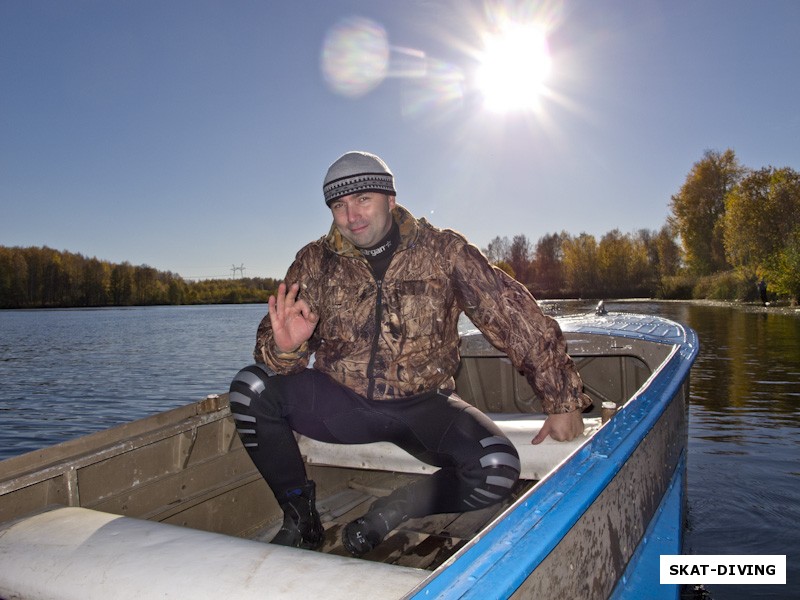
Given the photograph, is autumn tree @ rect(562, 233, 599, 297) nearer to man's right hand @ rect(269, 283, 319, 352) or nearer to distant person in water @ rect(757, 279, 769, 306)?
distant person in water @ rect(757, 279, 769, 306)

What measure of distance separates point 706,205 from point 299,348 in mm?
53276

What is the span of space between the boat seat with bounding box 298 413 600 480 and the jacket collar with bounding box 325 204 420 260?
96cm

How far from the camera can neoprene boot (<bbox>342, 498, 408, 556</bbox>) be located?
8.59 ft

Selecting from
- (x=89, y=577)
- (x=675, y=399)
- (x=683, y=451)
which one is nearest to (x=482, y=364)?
(x=683, y=451)

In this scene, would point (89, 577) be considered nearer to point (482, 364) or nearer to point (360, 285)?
point (360, 285)

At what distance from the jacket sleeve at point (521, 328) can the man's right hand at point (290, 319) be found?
2.34 ft

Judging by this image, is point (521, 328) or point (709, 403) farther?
point (709, 403)

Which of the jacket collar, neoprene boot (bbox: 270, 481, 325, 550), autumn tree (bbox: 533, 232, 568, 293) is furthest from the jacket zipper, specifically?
autumn tree (bbox: 533, 232, 568, 293)

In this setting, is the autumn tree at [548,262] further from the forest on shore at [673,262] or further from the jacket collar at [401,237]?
the jacket collar at [401,237]

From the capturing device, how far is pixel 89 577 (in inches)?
66.1

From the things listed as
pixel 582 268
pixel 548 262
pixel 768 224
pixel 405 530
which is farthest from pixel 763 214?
pixel 548 262

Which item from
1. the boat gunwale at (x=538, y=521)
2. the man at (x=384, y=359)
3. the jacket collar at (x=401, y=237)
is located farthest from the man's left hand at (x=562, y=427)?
the jacket collar at (x=401, y=237)

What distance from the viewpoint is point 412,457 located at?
307cm

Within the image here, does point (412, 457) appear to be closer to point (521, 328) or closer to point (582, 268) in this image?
point (521, 328)
